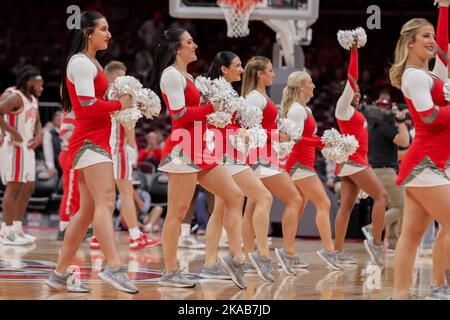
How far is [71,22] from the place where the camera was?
6.41 m

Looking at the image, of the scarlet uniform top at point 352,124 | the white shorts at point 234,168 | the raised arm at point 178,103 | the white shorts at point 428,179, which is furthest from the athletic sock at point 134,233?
the white shorts at point 428,179

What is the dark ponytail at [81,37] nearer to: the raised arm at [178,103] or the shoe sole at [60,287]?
the raised arm at [178,103]

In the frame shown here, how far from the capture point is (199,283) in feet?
21.0

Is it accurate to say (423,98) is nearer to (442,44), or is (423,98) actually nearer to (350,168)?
(442,44)

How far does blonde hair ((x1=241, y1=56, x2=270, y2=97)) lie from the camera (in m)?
7.18

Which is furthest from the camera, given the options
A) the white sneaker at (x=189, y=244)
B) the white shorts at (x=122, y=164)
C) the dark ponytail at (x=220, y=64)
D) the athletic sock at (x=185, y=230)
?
the athletic sock at (x=185, y=230)

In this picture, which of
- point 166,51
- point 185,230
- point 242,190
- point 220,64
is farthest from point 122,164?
point 166,51

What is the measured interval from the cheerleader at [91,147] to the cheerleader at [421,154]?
5.75 feet

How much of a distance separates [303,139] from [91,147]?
92.2 inches

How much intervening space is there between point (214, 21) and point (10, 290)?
51.3ft

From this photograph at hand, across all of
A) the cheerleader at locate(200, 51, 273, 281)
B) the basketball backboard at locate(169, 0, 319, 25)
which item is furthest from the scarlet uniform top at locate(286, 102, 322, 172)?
the basketball backboard at locate(169, 0, 319, 25)

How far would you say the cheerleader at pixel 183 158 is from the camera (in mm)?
5934

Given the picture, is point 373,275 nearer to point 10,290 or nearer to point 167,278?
point 167,278

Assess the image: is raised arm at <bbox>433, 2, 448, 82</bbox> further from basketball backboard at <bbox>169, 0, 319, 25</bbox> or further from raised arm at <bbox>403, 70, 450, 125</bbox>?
basketball backboard at <bbox>169, 0, 319, 25</bbox>
